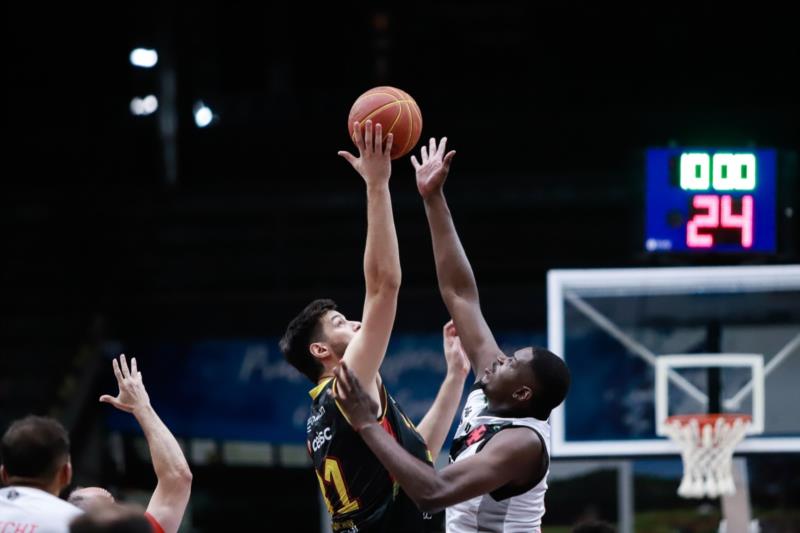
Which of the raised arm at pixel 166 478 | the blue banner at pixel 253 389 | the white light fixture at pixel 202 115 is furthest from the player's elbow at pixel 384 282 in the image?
the white light fixture at pixel 202 115

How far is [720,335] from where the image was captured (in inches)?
373

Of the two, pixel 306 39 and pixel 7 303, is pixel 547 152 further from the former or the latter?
pixel 7 303

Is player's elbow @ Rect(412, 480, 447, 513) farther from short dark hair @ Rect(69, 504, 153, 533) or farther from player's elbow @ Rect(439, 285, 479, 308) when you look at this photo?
player's elbow @ Rect(439, 285, 479, 308)

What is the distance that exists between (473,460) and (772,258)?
5764 mm

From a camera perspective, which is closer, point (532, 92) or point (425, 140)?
point (425, 140)

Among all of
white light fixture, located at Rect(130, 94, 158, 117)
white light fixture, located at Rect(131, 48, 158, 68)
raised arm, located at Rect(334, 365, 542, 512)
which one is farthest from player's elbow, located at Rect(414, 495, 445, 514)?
white light fixture, located at Rect(131, 48, 158, 68)

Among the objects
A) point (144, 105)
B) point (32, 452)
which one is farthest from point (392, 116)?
point (144, 105)

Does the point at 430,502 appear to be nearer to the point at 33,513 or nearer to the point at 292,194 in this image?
the point at 33,513

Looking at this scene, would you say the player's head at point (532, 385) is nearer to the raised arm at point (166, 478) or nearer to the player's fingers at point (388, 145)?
the player's fingers at point (388, 145)

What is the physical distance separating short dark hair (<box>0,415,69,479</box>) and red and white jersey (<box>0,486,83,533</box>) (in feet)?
0.21

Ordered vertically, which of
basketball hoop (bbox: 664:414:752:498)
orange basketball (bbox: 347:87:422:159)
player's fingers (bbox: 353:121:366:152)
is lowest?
basketball hoop (bbox: 664:414:752:498)

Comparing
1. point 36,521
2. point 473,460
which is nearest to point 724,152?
point 473,460

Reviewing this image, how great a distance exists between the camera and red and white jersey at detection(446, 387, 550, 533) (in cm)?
428

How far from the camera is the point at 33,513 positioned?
3598mm
